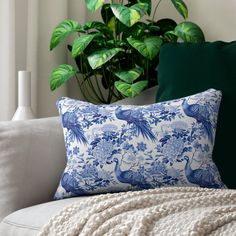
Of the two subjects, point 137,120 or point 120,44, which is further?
point 120,44

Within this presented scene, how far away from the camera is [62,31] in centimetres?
280

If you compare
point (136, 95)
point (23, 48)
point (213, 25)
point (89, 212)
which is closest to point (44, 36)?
point (23, 48)

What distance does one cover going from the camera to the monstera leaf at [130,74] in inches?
106

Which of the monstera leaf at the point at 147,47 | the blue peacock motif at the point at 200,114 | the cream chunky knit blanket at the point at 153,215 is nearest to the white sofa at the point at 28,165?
the cream chunky knit blanket at the point at 153,215

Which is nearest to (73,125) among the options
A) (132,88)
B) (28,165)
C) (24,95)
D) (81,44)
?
(28,165)

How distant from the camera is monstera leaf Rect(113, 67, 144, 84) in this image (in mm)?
2693

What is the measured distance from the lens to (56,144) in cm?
198

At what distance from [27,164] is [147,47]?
961mm

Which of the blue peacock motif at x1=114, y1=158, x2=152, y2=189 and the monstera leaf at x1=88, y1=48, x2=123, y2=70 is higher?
the monstera leaf at x1=88, y1=48, x2=123, y2=70

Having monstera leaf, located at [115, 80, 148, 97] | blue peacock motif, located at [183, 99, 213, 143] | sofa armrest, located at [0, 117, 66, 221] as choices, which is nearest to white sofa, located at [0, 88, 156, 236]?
sofa armrest, located at [0, 117, 66, 221]

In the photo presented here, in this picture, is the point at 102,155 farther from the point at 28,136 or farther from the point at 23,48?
the point at 23,48

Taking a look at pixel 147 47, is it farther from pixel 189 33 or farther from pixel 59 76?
pixel 59 76

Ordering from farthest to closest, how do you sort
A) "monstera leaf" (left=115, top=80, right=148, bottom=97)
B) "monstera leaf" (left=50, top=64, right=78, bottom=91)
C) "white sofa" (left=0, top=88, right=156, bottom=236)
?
"monstera leaf" (left=50, top=64, right=78, bottom=91) < "monstera leaf" (left=115, top=80, right=148, bottom=97) < "white sofa" (left=0, top=88, right=156, bottom=236)

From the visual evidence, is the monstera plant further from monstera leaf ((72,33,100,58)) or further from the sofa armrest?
the sofa armrest
